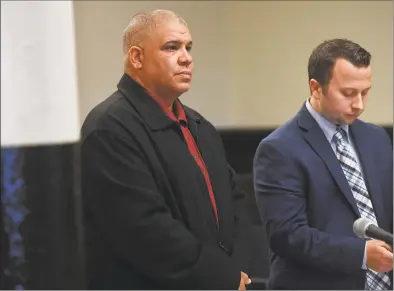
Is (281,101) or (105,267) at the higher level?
(281,101)

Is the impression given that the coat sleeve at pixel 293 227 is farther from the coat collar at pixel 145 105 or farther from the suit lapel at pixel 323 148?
the coat collar at pixel 145 105

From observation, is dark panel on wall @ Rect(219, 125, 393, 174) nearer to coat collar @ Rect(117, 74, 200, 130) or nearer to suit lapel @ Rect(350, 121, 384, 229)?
suit lapel @ Rect(350, 121, 384, 229)

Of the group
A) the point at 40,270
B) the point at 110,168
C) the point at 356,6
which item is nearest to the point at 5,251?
the point at 40,270

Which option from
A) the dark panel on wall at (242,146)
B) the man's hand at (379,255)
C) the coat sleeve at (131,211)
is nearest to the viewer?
the coat sleeve at (131,211)

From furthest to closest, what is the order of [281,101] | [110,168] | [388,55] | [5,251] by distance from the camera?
[281,101]
[388,55]
[110,168]
[5,251]

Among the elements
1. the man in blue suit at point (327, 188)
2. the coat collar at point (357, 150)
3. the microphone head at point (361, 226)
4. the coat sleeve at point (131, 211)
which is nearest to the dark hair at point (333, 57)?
the man in blue suit at point (327, 188)

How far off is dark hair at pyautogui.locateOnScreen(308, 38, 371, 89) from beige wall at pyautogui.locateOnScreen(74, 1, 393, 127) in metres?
0.06

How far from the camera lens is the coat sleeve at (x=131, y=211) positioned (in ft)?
3.84

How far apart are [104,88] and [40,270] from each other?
1.71 feet

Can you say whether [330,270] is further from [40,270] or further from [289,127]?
[40,270]

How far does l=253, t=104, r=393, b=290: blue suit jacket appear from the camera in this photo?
1.36 m

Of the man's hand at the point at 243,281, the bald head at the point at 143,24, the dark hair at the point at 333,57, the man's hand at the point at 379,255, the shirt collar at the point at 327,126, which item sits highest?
the bald head at the point at 143,24

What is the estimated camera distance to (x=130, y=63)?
124 centimetres

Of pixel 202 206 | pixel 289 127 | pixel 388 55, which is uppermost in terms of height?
pixel 388 55
